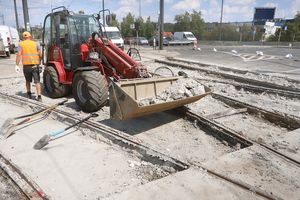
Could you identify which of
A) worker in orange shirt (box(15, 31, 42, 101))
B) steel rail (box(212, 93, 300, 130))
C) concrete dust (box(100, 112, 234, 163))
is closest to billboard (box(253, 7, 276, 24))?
steel rail (box(212, 93, 300, 130))

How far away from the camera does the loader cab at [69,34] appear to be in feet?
26.7

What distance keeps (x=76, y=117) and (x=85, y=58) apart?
7.37 feet

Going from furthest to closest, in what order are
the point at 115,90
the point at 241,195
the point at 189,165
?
the point at 115,90, the point at 189,165, the point at 241,195

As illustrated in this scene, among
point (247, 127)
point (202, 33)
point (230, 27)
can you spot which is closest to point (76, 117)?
point (247, 127)

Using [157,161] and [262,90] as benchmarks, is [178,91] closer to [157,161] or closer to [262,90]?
[157,161]

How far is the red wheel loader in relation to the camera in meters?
6.77

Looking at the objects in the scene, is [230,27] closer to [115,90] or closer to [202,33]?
[202,33]

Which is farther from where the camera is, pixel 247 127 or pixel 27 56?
pixel 27 56

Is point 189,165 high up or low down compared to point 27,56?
down

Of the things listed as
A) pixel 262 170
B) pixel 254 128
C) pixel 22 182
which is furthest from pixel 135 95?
pixel 262 170

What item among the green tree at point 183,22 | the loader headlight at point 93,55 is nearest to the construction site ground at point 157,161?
the loader headlight at point 93,55

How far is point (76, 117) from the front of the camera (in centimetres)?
673

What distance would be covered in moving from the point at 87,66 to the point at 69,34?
104cm

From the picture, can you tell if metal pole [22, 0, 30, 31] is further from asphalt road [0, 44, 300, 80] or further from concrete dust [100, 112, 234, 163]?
concrete dust [100, 112, 234, 163]
